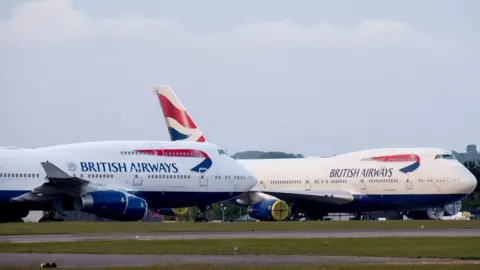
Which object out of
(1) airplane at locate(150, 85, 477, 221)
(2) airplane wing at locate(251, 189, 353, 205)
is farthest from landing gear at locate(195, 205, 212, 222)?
(2) airplane wing at locate(251, 189, 353, 205)

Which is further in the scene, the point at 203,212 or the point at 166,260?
the point at 203,212

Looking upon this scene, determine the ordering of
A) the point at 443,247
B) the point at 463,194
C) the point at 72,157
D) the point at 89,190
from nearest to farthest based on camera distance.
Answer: the point at 443,247
the point at 89,190
the point at 72,157
the point at 463,194

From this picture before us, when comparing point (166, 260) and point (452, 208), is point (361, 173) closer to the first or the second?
point (452, 208)

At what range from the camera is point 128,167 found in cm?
6538

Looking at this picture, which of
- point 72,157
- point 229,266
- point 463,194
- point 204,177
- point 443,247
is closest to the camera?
point 229,266

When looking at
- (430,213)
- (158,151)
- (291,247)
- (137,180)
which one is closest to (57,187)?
(137,180)

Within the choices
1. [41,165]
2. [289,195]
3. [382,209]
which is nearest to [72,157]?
[41,165]

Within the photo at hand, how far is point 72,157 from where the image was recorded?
209 feet

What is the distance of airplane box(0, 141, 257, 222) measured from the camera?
58.4 m

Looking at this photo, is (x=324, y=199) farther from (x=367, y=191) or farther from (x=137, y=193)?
(x=137, y=193)

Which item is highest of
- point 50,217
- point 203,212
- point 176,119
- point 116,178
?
point 176,119

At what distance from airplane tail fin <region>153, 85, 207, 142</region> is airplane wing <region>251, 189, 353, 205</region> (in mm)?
10197

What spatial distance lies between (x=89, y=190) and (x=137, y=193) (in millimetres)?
6045

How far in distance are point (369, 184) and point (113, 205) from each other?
108 feet
